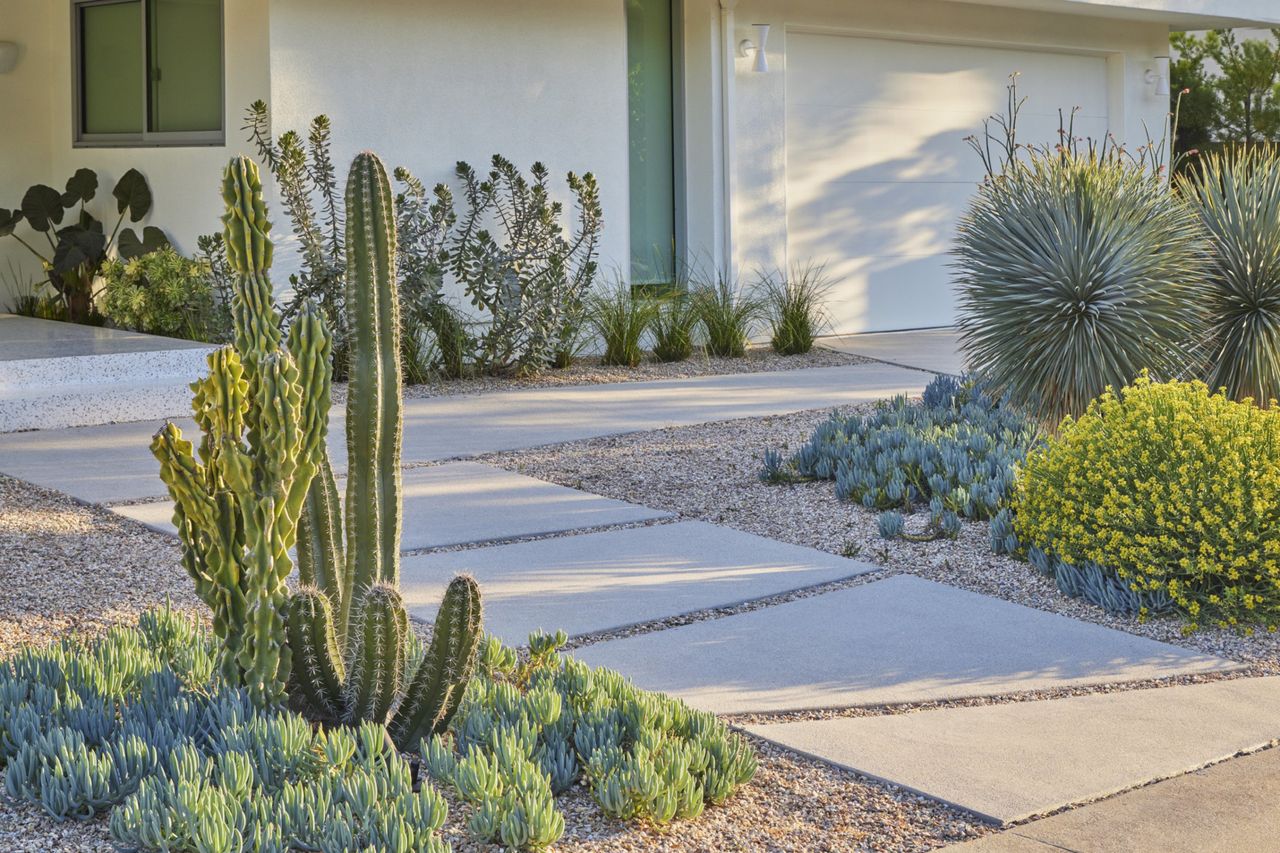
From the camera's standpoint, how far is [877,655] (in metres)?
4.77

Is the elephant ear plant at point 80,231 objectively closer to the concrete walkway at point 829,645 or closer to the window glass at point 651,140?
the concrete walkway at point 829,645

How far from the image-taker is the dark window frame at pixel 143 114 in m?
11.1

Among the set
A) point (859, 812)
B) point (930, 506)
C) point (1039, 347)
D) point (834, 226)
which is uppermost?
point (834, 226)

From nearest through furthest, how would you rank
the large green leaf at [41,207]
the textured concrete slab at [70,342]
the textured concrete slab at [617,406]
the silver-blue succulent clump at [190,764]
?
1. the silver-blue succulent clump at [190,764]
2. the textured concrete slab at [617,406]
3. the textured concrete slab at [70,342]
4. the large green leaf at [41,207]

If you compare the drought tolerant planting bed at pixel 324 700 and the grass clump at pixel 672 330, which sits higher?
the grass clump at pixel 672 330

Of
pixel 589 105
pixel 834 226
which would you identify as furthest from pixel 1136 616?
pixel 834 226

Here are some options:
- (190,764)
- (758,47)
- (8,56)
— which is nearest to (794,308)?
(758,47)

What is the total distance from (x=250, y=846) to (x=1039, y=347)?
15.2ft

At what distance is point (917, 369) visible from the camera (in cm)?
1205

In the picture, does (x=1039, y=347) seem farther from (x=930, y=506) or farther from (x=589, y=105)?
(x=589, y=105)

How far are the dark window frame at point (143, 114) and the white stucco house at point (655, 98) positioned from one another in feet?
0.06

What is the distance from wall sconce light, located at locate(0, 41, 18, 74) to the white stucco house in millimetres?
99

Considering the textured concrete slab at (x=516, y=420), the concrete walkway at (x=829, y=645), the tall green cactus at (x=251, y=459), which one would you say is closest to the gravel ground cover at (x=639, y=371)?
the textured concrete slab at (x=516, y=420)

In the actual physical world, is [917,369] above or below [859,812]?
above
